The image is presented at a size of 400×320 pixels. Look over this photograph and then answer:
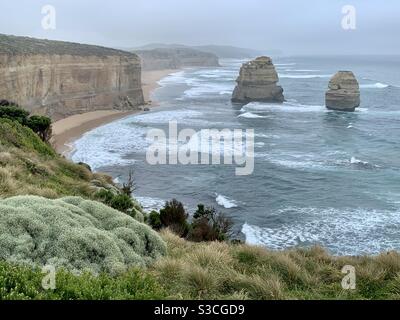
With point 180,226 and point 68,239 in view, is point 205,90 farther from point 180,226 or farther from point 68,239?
point 68,239

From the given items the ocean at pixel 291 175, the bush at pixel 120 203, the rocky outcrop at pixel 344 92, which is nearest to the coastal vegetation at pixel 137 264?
the bush at pixel 120 203

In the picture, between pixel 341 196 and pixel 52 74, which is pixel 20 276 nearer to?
pixel 341 196

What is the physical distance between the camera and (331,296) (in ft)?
25.3

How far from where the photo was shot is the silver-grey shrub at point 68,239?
743 centimetres

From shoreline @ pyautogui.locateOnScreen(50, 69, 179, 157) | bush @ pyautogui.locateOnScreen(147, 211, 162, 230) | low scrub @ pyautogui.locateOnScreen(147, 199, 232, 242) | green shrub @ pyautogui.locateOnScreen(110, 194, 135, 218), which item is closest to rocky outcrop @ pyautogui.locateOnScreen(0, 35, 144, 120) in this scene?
shoreline @ pyautogui.locateOnScreen(50, 69, 179, 157)

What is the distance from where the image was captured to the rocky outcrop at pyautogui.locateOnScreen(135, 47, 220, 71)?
545ft

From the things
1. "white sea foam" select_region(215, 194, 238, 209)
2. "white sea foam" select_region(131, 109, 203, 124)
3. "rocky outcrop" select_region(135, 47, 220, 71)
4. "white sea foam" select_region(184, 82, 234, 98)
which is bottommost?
"white sea foam" select_region(215, 194, 238, 209)

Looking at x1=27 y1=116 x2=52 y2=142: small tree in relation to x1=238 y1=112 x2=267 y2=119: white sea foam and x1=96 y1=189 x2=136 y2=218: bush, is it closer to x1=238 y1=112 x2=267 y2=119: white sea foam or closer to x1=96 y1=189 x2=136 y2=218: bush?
x1=96 y1=189 x2=136 y2=218: bush

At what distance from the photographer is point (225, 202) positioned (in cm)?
2777

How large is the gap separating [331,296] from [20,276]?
4.64 meters

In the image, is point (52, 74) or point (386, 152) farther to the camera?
point (52, 74)

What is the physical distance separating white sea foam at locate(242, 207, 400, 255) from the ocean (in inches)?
1.8
